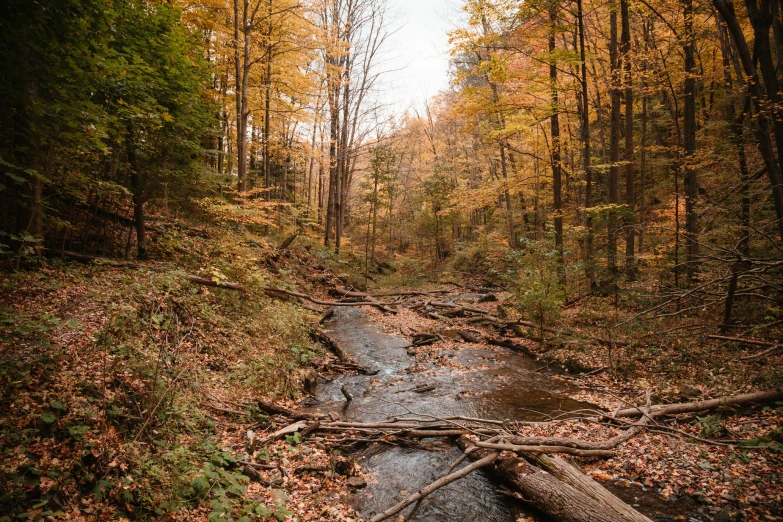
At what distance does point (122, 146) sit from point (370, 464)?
8.75 meters

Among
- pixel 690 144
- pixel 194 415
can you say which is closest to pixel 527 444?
pixel 194 415

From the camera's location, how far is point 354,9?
2152cm

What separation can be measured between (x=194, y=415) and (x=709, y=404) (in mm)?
7963

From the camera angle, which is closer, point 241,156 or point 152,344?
point 152,344

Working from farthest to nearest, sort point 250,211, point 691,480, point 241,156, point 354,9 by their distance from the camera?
point 354,9, point 241,156, point 250,211, point 691,480

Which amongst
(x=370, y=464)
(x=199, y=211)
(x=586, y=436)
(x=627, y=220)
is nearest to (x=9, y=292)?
(x=370, y=464)

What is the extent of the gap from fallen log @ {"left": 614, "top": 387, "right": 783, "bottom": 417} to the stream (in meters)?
1.04

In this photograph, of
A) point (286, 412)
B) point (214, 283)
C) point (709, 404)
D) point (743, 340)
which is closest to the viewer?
point (709, 404)

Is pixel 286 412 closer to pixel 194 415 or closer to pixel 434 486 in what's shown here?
pixel 194 415

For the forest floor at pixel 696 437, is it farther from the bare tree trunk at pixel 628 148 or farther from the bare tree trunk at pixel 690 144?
the bare tree trunk at pixel 690 144

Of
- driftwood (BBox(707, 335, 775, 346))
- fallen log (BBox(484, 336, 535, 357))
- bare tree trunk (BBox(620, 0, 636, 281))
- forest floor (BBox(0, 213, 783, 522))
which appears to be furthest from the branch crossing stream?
bare tree trunk (BBox(620, 0, 636, 281))

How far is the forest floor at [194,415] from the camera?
347 centimetres

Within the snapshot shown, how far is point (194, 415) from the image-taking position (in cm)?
524

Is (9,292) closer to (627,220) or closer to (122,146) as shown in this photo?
(122,146)
